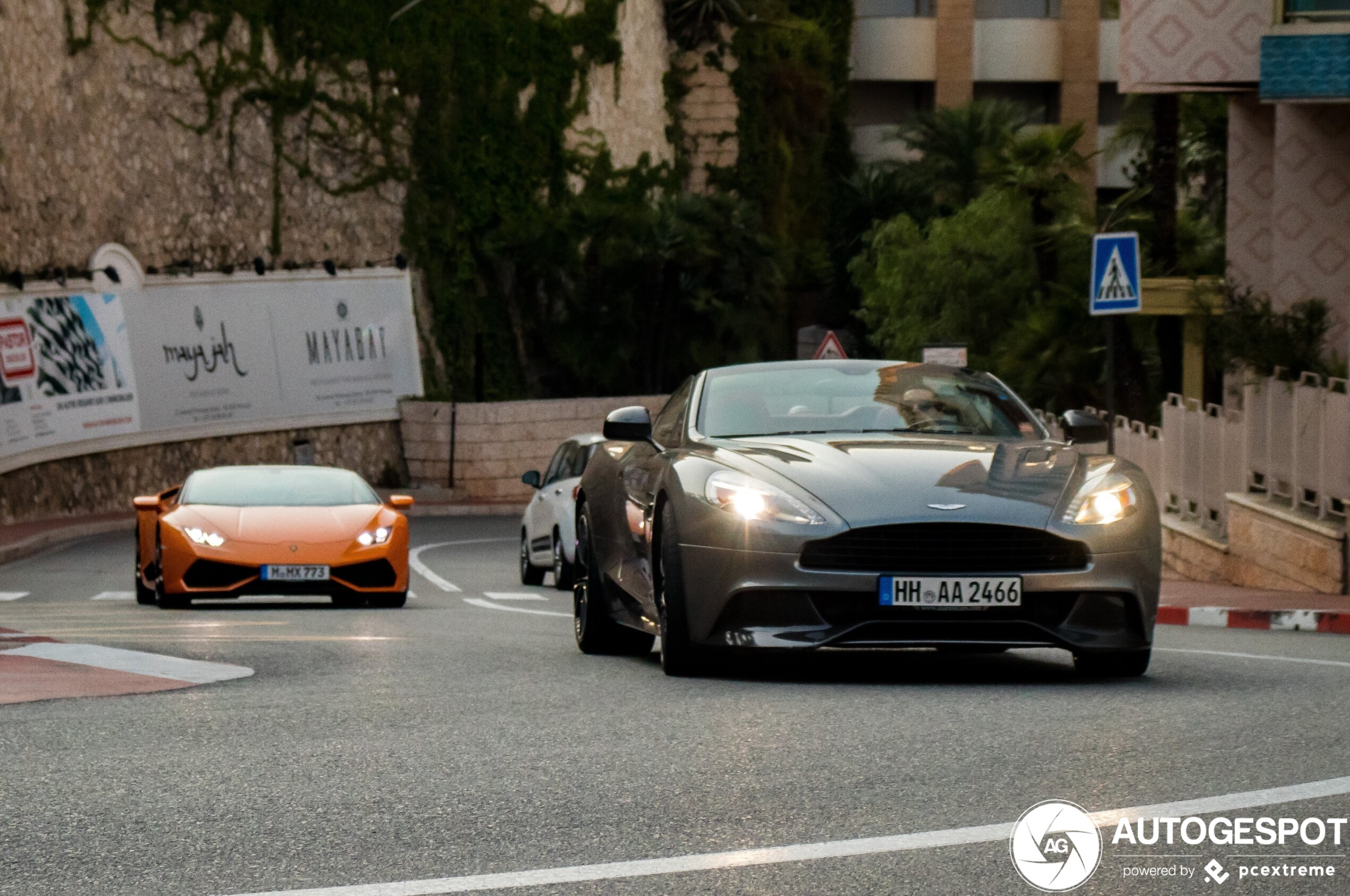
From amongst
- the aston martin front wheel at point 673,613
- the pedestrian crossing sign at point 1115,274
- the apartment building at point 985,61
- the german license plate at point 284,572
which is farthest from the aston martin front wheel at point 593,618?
the apartment building at point 985,61

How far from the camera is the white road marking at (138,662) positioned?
30.6 feet

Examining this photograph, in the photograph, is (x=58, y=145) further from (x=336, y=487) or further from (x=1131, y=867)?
(x=1131, y=867)

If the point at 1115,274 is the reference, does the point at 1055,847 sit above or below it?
below

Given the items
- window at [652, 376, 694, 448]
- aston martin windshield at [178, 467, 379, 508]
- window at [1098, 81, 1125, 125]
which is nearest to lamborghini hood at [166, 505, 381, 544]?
aston martin windshield at [178, 467, 379, 508]

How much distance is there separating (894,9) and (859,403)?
2200 inches

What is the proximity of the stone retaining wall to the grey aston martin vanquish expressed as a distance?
33.0 m

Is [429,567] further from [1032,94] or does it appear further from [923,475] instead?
[1032,94]

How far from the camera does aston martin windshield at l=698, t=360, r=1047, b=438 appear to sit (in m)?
10.0

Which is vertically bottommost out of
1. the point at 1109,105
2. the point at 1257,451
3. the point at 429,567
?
the point at 429,567

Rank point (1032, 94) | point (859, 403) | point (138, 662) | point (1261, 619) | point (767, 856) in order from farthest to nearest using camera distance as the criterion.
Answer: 1. point (1032, 94)
2. point (1261, 619)
3. point (859, 403)
4. point (138, 662)
5. point (767, 856)

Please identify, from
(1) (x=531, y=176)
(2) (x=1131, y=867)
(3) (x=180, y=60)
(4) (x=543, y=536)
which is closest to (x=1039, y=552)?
(2) (x=1131, y=867)

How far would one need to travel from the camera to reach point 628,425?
9.99m

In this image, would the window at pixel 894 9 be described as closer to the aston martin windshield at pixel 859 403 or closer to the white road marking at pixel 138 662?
the aston martin windshield at pixel 859 403

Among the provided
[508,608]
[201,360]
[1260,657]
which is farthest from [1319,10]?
[201,360]
